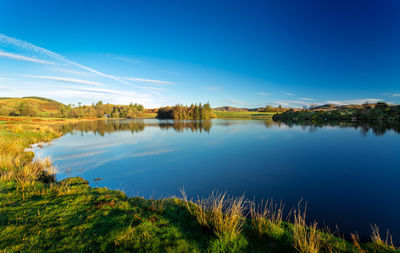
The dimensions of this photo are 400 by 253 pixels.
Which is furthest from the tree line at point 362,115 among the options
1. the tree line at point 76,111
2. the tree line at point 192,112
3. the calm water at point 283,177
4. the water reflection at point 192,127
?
the tree line at point 76,111

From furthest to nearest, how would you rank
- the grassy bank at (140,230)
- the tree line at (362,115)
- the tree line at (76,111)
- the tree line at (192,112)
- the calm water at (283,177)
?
1. the tree line at (192,112)
2. the tree line at (76,111)
3. the tree line at (362,115)
4. the calm water at (283,177)
5. the grassy bank at (140,230)

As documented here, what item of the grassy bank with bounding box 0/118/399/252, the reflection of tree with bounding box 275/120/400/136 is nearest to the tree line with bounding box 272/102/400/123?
the reflection of tree with bounding box 275/120/400/136

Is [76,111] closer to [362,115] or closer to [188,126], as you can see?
[188,126]

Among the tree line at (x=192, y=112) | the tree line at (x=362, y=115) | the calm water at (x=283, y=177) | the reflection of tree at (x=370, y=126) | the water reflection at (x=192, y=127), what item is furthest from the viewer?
the tree line at (x=192, y=112)

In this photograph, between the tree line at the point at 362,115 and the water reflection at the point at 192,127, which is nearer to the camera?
the water reflection at the point at 192,127

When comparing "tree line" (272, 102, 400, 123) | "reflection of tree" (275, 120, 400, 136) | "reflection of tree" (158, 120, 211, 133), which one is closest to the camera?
"reflection of tree" (275, 120, 400, 136)

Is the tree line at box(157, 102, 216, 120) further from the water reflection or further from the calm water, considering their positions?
the calm water

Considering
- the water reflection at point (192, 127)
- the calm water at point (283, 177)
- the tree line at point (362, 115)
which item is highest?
the tree line at point (362, 115)

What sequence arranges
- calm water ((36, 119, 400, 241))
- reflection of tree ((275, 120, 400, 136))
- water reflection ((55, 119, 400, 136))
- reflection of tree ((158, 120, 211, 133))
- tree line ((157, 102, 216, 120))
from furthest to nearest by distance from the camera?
tree line ((157, 102, 216, 120)) < reflection of tree ((158, 120, 211, 133)) < water reflection ((55, 119, 400, 136)) < reflection of tree ((275, 120, 400, 136)) < calm water ((36, 119, 400, 241))

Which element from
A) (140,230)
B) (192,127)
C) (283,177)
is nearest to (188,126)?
(192,127)

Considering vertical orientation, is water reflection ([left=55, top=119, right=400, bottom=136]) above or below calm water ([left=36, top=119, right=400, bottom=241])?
above

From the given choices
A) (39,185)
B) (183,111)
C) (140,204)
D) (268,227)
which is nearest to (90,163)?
(39,185)

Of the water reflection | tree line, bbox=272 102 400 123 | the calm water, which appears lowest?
the calm water

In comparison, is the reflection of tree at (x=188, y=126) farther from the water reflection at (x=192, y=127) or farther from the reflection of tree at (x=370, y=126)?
the reflection of tree at (x=370, y=126)
